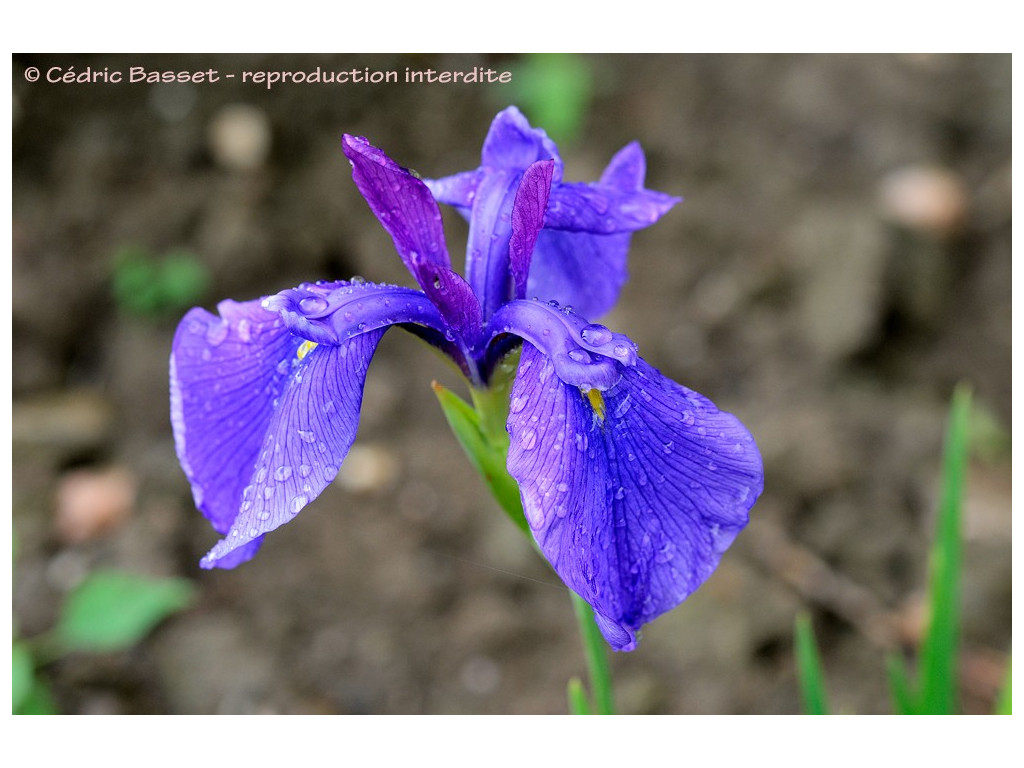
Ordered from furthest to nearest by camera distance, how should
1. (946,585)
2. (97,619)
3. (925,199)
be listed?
(925,199)
(97,619)
(946,585)

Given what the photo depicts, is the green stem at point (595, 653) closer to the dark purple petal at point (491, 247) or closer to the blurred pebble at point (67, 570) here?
the dark purple petal at point (491, 247)

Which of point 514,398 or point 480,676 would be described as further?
point 480,676

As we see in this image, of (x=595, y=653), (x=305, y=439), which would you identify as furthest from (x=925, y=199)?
(x=305, y=439)

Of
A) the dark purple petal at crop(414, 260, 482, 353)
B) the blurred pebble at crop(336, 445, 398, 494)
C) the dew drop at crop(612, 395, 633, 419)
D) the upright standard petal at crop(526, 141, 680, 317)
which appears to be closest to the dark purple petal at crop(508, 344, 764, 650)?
the dew drop at crop(612, 395, 633, 419)

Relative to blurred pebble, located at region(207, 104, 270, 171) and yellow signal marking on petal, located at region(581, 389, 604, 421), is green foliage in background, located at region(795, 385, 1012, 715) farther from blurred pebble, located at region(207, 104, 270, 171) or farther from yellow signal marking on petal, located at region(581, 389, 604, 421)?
blurred pebble, located at region(207, 104, 270, 171)

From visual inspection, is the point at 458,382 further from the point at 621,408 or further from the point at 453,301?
the point at 621,408

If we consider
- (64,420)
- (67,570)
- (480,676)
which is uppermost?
(64,420)
